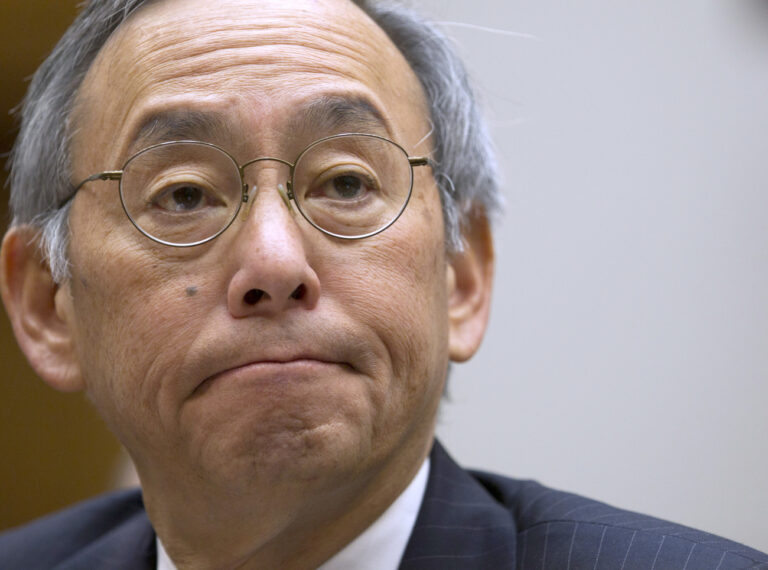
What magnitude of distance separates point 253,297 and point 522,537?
2.40 feet

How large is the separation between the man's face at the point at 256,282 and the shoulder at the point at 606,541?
0.29 meters

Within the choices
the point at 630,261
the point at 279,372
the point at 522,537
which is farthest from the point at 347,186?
the point at 630,261

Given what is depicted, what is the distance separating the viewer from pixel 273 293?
1.48 m

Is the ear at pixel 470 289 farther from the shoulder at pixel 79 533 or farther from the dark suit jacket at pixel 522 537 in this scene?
the shoulder at pixel 79 533

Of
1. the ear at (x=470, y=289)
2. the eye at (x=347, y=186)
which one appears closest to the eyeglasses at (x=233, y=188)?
the eye at (x=347, y=186)

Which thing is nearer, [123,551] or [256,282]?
[256,282]

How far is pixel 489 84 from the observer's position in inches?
140

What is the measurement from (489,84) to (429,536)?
2.25 metres

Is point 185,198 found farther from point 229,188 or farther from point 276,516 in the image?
point 276,516

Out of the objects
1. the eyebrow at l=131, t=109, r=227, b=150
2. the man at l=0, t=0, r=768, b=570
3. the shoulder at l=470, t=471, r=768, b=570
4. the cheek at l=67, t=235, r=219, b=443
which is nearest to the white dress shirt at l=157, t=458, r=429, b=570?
the man at l=0, t=0, r=768, b=570

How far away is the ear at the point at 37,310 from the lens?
6.44ft

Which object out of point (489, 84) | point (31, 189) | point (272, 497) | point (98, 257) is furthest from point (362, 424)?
point (489, 84)

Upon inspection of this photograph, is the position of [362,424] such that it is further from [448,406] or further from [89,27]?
[448,406]

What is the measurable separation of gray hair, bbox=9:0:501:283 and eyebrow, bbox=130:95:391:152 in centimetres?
25
